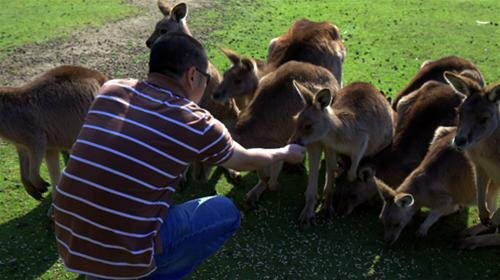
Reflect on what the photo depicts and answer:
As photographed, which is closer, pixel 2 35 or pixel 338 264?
pixel 338 264

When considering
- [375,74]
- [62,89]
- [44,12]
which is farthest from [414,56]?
[44,12]

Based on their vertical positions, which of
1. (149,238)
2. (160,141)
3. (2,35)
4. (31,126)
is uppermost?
(160,141)

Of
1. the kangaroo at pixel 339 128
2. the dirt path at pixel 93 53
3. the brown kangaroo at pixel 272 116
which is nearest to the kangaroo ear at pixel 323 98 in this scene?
the kangaroo at pixel 339 128

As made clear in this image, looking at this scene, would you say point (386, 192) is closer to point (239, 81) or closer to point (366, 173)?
point (366, 173)

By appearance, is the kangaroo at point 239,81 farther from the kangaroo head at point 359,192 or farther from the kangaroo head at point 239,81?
the kangaroo head at point 359,192

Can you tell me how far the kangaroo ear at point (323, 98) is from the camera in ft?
13.8

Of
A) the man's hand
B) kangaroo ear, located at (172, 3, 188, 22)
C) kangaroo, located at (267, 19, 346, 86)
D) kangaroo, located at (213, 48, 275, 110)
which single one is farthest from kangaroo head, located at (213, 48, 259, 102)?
the man's hand

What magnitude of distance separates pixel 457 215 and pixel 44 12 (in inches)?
251

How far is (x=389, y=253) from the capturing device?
13.6 feet

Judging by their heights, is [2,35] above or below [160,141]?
below

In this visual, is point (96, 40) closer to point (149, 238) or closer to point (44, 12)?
point (44, 12)

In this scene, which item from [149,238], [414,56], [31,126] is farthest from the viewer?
[414,56]

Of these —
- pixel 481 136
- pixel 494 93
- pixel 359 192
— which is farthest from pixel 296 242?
pixel 494 93

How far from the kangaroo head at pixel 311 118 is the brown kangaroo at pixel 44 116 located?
1592 millimetres
